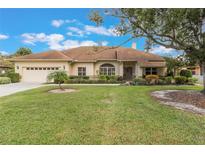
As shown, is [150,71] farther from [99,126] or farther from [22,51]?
[22,51]

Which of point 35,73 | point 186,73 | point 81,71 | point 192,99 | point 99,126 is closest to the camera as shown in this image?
point 99,126

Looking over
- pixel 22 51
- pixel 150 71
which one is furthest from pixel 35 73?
pixel 22 51

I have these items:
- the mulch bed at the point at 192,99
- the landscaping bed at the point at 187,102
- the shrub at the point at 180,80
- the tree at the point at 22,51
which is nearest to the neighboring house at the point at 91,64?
the shrub at the point at 180,80

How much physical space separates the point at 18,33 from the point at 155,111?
63.6 ft

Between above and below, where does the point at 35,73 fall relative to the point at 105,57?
below

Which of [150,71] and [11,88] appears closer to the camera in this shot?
[11,88]

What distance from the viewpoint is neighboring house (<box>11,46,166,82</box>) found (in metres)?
23.0

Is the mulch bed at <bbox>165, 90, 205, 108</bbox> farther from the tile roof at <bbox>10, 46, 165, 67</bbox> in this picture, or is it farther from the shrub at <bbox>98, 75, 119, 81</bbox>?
the tile roof at <bbox>10, 46, 165, 67</bbox>

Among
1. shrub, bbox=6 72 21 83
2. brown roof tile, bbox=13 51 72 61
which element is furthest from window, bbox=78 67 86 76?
shrub, bbox=6 72 21 83

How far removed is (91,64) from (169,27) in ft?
51.1

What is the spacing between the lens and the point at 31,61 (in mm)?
22969

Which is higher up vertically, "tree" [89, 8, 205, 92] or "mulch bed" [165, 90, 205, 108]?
"tree" [89, 8, 205, 92]

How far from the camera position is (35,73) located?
910 inches
